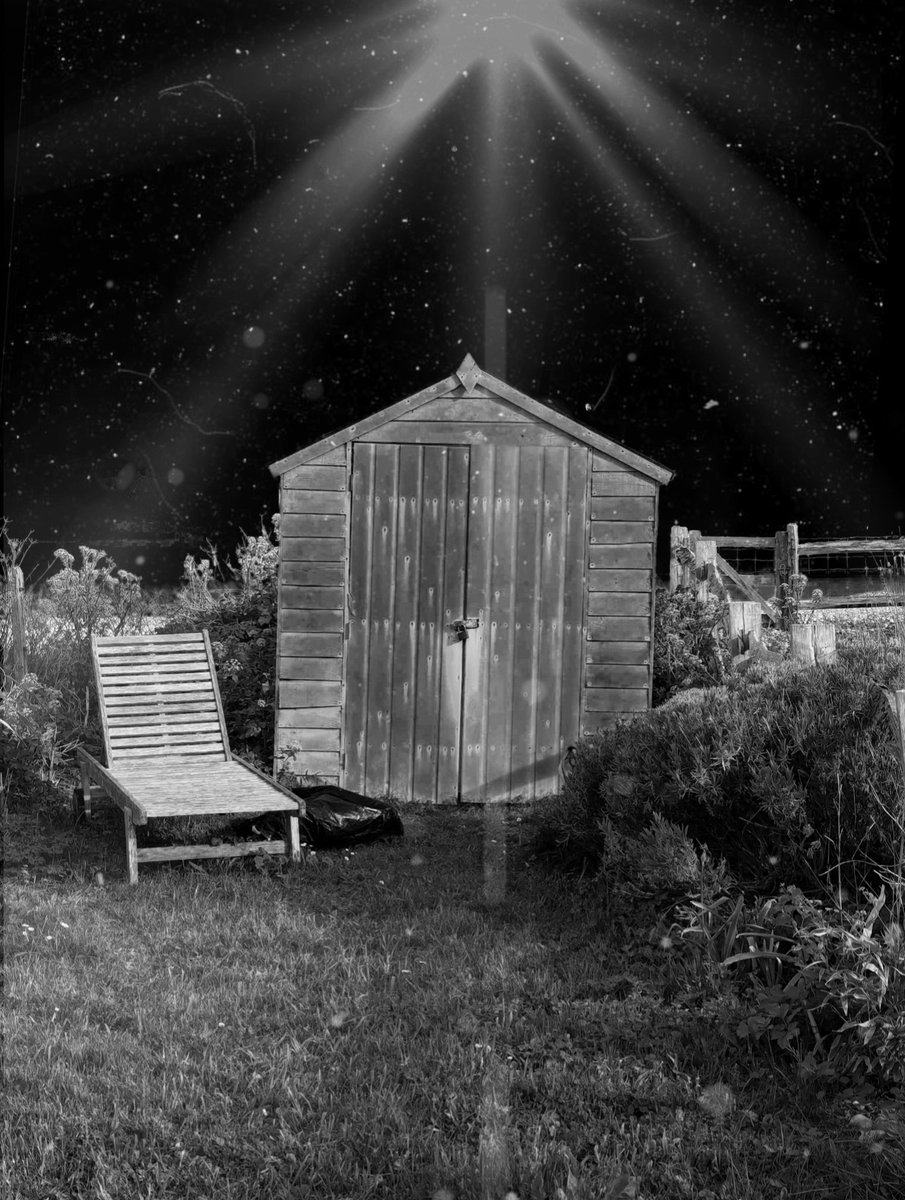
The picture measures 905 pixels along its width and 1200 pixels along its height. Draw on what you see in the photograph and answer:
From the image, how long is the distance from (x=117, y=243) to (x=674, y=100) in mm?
6935

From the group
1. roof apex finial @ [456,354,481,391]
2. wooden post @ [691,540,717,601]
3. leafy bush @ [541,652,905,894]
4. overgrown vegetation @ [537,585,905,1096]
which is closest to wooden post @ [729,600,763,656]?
wooden post @ [691,540,717,601]

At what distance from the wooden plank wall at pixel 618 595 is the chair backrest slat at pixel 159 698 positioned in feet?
9.00

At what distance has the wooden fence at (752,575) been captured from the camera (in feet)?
36.3

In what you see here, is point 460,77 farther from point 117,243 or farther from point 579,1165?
point 579,1165

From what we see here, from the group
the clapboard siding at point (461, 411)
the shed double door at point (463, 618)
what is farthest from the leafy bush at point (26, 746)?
the clapboard siding at point (461, 411)

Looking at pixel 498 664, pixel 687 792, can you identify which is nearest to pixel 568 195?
pixel 498 664

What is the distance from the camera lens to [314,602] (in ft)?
27.6

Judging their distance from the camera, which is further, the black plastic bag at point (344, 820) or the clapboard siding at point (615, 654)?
the clapboard siding at point (615, 654)

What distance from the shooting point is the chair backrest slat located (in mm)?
7707

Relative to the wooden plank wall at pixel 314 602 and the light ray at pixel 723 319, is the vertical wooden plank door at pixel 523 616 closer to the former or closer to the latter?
the wooden plank wall at pixel 314 602

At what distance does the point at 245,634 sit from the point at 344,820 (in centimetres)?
347

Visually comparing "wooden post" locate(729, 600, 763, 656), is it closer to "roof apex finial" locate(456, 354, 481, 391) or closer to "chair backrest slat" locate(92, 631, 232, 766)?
"roof apex finial" locate(456, 354, 481, 391)

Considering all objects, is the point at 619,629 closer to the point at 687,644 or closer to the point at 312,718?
the point at 687,644

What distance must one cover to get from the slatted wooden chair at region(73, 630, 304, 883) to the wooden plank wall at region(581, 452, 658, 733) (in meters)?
2.70
